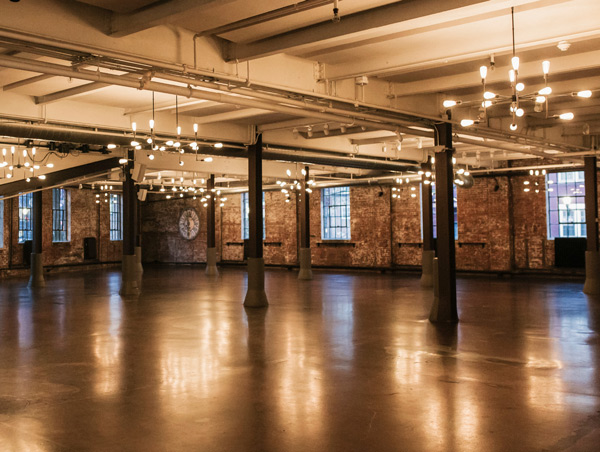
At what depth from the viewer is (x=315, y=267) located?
2694cm

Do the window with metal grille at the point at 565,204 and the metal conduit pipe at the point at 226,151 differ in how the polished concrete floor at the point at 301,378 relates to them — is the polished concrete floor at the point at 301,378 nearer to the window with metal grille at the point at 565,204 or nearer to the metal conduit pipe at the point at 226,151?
the metal conduit pipe at the point at 226,151

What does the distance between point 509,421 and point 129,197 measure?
12419 mm

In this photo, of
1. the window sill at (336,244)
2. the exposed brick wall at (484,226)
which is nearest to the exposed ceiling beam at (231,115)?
the exposed brick wall at (484,226)

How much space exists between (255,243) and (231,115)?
8.74 ft

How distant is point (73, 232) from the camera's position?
27969mm

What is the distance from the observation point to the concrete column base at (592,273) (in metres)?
15.4

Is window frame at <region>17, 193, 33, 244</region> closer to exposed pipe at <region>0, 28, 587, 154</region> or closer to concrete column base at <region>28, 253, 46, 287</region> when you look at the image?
concrete column base at <region>28, 253, 46, 287</region>

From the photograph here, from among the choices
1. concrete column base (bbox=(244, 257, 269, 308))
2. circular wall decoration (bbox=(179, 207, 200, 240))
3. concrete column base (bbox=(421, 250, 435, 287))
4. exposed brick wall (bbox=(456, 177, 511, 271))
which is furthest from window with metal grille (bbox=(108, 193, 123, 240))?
concrete column base (bbox=(244, 257, 269, 308))

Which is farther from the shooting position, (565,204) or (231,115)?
(565,204)

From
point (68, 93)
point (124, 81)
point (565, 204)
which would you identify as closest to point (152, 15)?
point (124, 81)

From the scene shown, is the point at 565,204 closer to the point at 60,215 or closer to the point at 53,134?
the point at 53,134

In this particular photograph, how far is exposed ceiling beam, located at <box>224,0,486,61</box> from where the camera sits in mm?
6508

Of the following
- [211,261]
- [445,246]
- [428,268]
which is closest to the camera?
[445,246]

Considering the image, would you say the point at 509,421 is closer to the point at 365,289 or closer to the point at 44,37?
the point at 44,37
